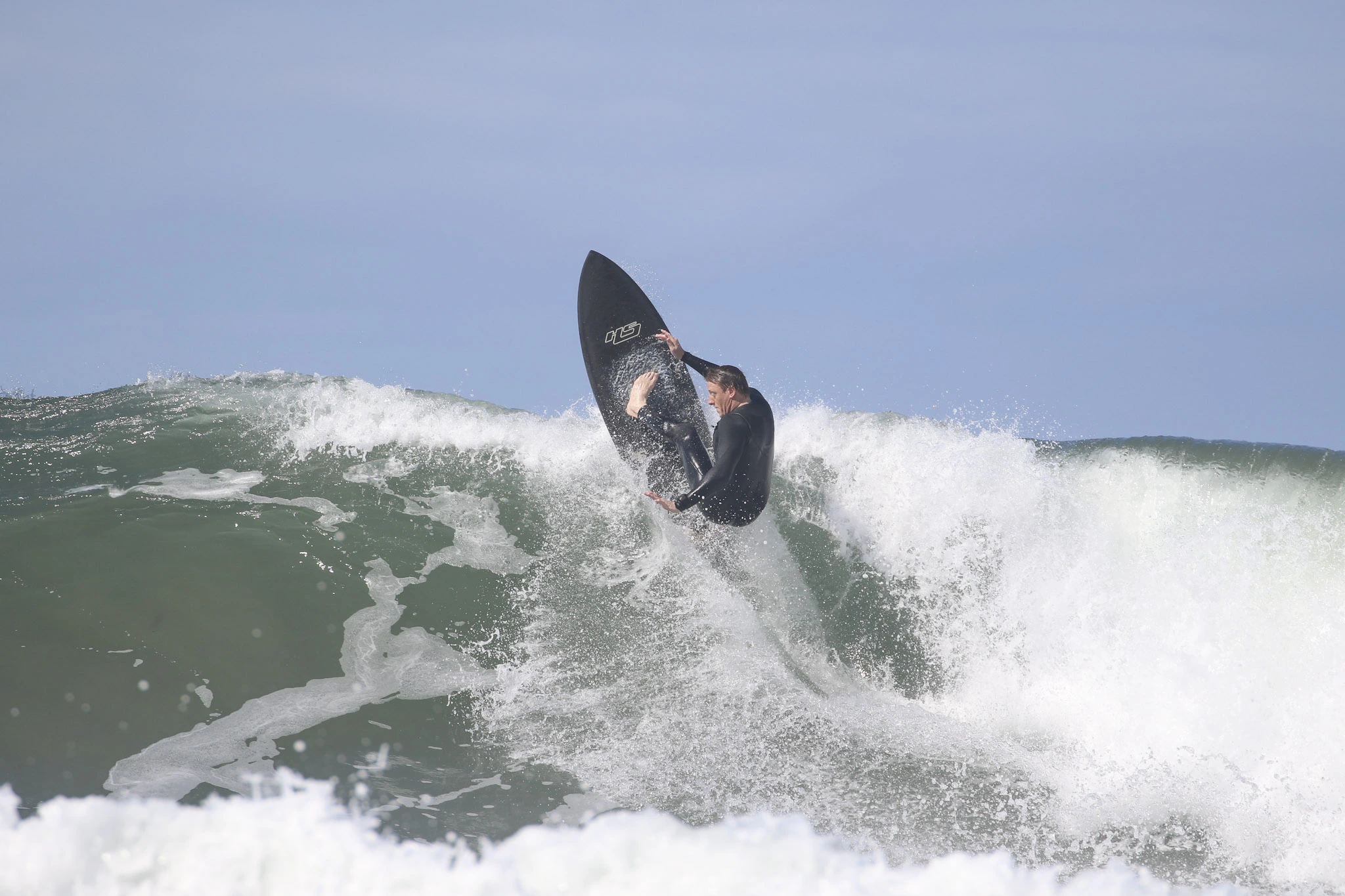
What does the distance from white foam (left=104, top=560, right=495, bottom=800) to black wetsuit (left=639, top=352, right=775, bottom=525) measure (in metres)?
1.71

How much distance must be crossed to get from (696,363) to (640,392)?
0.94 m

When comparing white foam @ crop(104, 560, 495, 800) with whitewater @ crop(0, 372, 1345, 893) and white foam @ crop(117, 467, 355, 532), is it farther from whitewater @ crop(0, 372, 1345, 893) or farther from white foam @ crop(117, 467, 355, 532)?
white foam @ crop(117, 467, 355, 532)

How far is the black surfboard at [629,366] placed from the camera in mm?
6867

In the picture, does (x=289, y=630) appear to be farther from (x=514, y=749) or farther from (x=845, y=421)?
(x=845, y=421)

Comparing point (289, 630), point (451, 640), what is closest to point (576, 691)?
point (451, 640)

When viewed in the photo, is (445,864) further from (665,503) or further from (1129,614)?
(1129,614)

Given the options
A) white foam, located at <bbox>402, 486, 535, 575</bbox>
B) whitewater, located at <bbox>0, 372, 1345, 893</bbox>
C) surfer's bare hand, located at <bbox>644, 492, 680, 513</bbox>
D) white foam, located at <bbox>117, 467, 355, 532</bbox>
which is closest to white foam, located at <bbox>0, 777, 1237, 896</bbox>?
whitewater, located at <bbox>0, 372, 1345, 893</bbox>

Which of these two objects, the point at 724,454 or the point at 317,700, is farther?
the point at 724,454

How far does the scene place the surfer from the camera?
5688mm

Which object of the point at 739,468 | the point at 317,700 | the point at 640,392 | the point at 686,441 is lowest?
the point at 317,700

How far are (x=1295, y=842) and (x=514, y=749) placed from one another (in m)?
3.55

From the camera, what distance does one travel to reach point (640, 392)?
23.4 feet

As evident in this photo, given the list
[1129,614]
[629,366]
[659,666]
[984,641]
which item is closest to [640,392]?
[629,366]

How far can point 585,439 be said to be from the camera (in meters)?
8.22
